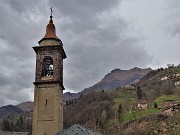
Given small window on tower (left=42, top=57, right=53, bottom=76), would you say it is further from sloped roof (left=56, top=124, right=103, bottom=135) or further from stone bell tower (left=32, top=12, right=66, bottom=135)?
sloped roof (left=56, top=124, right=103, bottom=135)

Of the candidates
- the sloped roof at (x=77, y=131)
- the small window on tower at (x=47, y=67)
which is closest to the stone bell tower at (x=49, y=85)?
the small window on tower at (x=47, y=67)

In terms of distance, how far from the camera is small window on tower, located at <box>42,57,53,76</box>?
4266 centimetres

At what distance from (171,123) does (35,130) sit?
305 feet

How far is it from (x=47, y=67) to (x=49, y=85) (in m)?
2.91

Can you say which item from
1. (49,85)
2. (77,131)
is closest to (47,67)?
(49,85)

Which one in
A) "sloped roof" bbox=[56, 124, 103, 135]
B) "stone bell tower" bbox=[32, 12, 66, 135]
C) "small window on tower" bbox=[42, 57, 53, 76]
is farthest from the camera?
"small window on tower" bbox=[42, 57, 53, 76]

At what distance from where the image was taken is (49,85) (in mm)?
41062

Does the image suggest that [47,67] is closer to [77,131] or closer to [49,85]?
[49,85]

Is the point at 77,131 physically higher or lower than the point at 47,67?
lower

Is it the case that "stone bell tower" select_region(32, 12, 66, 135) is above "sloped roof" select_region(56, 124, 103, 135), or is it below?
above

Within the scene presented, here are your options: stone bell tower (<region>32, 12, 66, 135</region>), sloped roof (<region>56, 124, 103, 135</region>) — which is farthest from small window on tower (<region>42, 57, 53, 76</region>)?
sloped roof (<region>56, 124, 103, 135</region>)

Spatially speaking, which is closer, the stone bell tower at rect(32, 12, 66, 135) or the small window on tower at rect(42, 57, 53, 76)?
the stone bell tower at rect(32, 12, 66, 135)

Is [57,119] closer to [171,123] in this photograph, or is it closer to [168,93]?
[171,123]

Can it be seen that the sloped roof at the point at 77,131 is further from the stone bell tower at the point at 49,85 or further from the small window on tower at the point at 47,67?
the small window on tower at the point at 47,67
